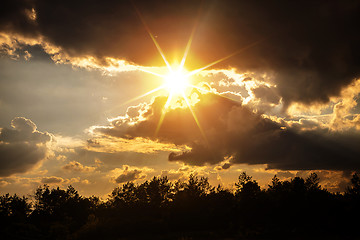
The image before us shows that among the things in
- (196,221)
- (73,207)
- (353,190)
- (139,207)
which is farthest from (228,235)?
(73,207)

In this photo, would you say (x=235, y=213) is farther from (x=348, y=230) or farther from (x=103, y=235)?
(x=103, y=235)

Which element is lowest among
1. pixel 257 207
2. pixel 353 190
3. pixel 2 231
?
pixel 2 231

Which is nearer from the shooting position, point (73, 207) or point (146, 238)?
point (146, 238)

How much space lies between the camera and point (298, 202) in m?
101

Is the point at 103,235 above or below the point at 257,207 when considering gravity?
below

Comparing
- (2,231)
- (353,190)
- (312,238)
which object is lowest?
(312,238)

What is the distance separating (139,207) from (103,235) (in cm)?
4582

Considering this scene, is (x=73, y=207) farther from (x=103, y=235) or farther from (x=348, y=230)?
(x=348, y=230)

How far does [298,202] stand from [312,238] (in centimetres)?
2456

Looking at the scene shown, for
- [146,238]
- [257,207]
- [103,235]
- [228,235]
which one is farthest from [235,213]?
[103,235]

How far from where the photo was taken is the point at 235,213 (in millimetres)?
98562

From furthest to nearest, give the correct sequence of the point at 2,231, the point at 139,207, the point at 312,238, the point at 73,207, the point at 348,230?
the point at 73,207 < the point at 139,207 < the point at 348,230 < the point at 312,238 < the point at 2,231

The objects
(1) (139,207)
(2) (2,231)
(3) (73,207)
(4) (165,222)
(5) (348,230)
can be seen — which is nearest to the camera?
(2) (2,231)

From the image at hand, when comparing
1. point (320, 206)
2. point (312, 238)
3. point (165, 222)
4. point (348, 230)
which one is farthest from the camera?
point (320, 206)
